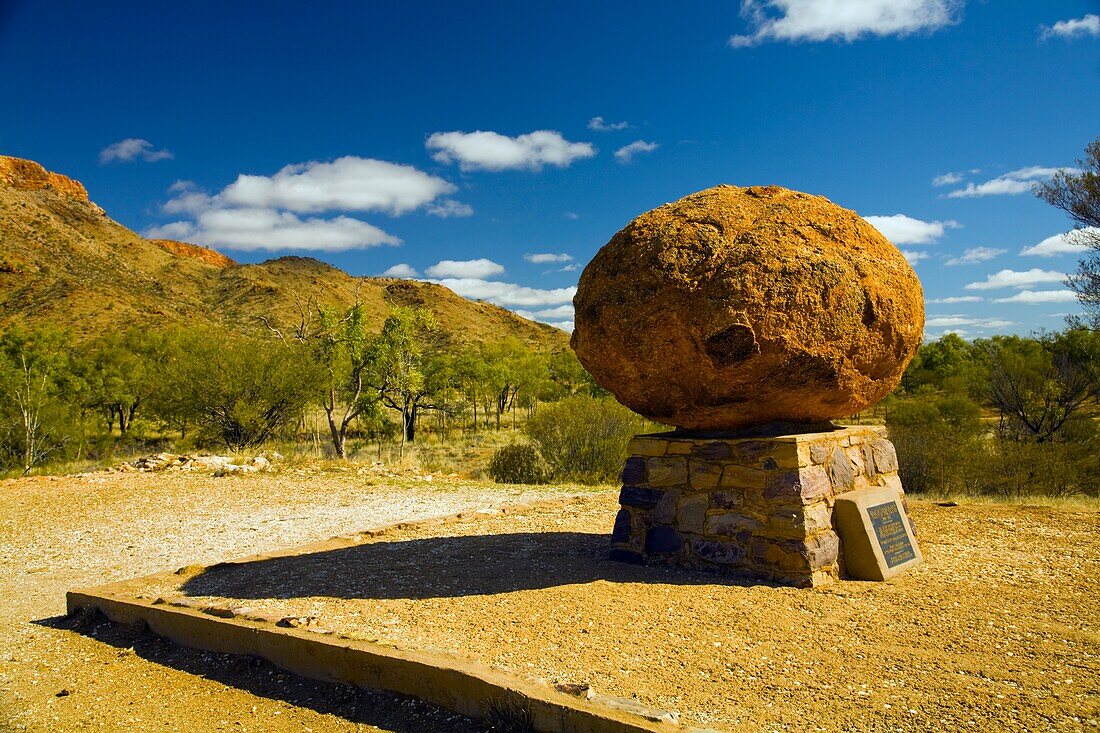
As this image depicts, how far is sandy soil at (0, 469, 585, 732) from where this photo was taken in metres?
3.88

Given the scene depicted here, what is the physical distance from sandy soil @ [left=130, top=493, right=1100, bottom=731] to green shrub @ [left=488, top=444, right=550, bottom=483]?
8.96 metres

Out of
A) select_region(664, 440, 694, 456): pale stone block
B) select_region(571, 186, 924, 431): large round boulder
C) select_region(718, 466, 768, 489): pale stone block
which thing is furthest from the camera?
select_region(664, 440, 694, 456): pale stone block

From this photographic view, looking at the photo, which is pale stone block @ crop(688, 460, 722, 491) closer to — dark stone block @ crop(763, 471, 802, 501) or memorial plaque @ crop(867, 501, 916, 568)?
dark stone block @ crop(763, 471, 802, 501)

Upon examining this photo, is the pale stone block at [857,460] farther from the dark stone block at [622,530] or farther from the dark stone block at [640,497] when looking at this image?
the dark stone block at [622,530]

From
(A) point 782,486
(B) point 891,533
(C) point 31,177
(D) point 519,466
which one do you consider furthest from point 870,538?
(C) point 31,177

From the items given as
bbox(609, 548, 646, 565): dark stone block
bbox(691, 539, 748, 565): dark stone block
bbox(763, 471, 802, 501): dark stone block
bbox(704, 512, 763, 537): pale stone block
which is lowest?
bbox(609, 548, 646, 565): dark stone block

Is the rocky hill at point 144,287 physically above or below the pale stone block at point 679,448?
above

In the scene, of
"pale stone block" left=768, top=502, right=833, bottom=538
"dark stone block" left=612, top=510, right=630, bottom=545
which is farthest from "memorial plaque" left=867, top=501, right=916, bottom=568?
"dark stone block" left=612, top=510, right=630, bottom=545

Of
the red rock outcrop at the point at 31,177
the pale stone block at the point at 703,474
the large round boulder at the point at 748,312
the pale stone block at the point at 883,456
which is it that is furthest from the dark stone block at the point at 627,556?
the red rock outcrop at the point at 31,177

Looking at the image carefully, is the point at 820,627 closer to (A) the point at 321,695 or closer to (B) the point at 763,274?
(B) the point at 763,274

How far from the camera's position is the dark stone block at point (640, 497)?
593 centimetres

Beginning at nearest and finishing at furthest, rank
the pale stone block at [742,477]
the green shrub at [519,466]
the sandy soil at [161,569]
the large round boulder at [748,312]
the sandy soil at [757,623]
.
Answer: the sandy soil at [757,623] → the sandy soil at [161,569] → the large round boulder at [748,312] → the pale stone block at [742,477] → the green shrub at [519,466]

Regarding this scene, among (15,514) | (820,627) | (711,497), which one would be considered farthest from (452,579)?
(15,514)

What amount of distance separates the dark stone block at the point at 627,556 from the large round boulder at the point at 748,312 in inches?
46.9
